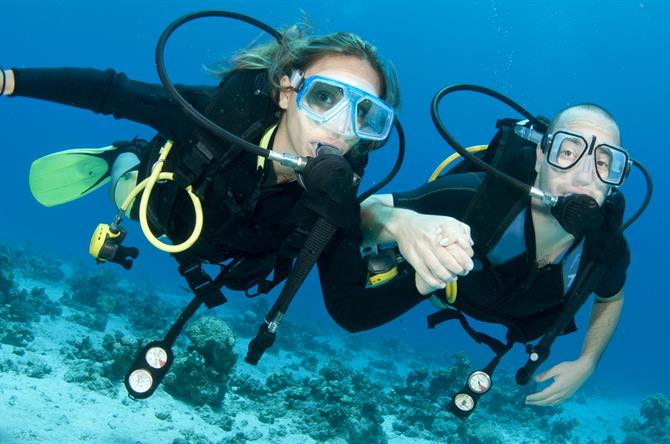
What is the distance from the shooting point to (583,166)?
11.8 feet

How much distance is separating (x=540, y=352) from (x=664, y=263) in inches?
4703

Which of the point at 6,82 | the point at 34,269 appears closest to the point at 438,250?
the point at 6,82

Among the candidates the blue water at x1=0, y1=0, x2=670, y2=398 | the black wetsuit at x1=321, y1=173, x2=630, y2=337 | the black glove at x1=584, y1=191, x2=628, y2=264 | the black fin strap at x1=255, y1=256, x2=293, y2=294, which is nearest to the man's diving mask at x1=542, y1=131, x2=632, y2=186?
the black glove at x1=584, y1=191, x2=628, y2=264

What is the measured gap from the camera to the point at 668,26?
67.8 metres

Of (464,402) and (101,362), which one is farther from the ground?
(464,402)

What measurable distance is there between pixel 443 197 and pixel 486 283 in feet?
3.12

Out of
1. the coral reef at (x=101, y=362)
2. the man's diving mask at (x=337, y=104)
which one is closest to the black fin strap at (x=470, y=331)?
the man's diving mask at (x=337, y=104)

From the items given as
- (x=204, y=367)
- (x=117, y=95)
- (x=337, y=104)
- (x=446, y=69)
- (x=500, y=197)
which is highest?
(x=446, y=69)

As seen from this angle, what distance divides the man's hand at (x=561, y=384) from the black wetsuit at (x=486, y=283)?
0.43m

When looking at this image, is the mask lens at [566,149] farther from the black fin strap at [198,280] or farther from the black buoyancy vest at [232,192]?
the black fin strap at [198,280]

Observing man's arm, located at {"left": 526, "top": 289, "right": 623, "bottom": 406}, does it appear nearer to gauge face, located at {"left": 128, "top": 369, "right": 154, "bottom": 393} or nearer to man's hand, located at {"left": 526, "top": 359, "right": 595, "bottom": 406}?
man's hand, located at {"left": 526, "top": 359, "right": 595, "bottom": 406}

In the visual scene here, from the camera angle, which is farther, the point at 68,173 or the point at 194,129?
the point at 68,173

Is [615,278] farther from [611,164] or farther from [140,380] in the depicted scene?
[140,380]

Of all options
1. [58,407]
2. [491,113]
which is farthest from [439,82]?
[58,407]
